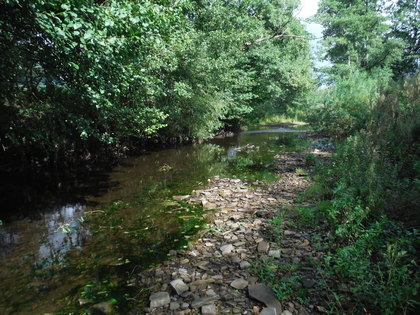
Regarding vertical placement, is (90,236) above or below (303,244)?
below

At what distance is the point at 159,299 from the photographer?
315cm

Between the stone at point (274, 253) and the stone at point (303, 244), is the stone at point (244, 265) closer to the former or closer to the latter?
the stone at point (274, 253)

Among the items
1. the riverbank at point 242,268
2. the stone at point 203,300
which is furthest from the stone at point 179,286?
the stone at point 203,300

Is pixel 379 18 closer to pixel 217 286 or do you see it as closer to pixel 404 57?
pixel 404 57

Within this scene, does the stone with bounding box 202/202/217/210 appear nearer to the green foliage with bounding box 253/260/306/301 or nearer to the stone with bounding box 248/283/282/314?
the green foliage with bounding box 253/260/306/301

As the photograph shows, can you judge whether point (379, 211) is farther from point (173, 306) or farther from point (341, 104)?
point (341, 104)

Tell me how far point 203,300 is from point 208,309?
176 millimetres

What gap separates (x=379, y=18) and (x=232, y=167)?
91.2 ft

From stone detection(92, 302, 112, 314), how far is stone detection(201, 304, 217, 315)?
1198 mm

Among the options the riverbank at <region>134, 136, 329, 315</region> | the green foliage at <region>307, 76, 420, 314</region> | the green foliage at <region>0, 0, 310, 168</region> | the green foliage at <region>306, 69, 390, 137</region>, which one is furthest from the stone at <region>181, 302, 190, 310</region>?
the green foliage at <region>306, 69, 390, 137</region>

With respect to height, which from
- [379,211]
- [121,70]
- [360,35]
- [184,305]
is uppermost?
[360,35]

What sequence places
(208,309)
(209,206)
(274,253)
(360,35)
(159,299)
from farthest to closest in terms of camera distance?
(360,35) < (209,206) < (274,253) < (159,299) < (208,309)

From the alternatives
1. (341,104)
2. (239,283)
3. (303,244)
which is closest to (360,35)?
(341,104)

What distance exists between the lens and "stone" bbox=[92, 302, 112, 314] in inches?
122
